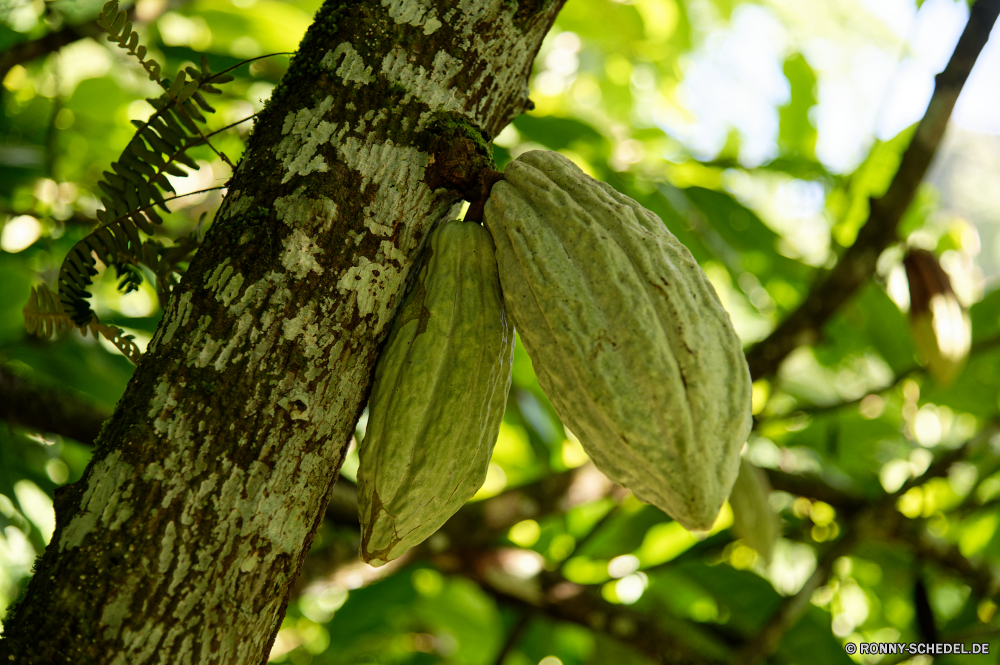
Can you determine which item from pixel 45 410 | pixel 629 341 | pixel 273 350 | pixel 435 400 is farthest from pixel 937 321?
pixel 45 410

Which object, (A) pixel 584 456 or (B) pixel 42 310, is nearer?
(B) pixel 42 310

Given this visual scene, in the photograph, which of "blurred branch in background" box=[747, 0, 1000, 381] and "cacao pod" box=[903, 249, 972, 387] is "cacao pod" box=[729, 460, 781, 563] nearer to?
"blurred branch in background" box=[747, 0, 1000, 381]

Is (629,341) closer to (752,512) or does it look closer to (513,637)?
(752,512)

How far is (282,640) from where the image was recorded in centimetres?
282

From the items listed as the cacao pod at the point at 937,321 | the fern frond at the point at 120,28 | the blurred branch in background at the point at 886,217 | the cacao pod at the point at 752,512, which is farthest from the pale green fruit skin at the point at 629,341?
the cacao pod at the point at 937,321

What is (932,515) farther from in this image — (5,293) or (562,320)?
(5,293)

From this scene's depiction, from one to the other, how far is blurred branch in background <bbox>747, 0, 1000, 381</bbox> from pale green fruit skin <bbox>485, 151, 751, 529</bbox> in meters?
1.25

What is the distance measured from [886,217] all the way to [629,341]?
1.46 meters

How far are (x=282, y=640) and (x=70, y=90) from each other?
6.99 ft

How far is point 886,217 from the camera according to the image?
2.06 metres

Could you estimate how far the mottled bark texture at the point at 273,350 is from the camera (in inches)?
31.8

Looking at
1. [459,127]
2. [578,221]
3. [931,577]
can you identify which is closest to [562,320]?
[578,221]

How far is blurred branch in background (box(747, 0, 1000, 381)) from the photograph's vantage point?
1967 millimetres

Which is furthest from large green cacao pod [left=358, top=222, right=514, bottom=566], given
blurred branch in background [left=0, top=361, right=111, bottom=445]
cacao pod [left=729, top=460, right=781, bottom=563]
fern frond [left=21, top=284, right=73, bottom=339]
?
cacao pod [left=729, top=460, right=781, bottom=563]
